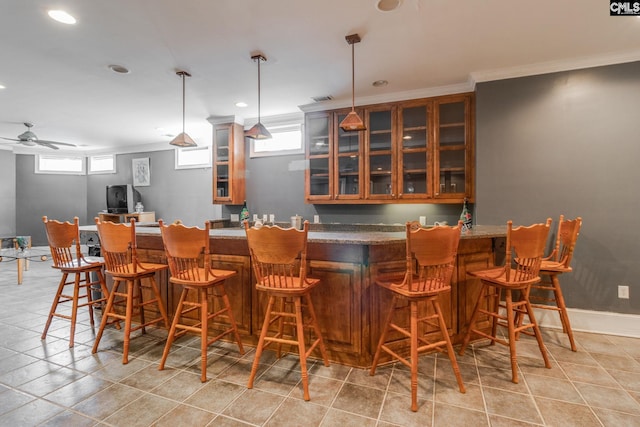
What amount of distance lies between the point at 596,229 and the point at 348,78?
2910mm

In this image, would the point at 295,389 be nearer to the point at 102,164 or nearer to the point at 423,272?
the point at 423,272

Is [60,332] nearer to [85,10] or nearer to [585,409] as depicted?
[85,10]

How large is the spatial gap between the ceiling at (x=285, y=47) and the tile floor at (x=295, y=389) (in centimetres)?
260

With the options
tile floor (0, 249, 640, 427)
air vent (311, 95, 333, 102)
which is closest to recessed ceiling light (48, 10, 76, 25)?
air vent (311, 95, 333, 102)

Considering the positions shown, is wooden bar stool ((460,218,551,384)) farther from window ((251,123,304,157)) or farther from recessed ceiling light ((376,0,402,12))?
window ((251,123,304,157))

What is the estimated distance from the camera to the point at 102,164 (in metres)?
7.82

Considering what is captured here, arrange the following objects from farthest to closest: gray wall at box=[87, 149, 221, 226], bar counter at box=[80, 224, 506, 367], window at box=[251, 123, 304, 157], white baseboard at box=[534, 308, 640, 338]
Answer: gray wall at box=[87, 149, 221, 226] < window at box=[251, 123, 304, 157] < white baseboard at box=[534, 308, 640, 338] < bar counter at box=[80, 224, 506, 367]

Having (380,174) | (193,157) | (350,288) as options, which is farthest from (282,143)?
(350,288)

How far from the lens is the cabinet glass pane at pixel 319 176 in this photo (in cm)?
425

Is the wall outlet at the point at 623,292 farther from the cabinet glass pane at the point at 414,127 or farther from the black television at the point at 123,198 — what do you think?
the black television at the point at 123,198

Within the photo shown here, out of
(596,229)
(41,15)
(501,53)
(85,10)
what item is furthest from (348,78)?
(596,229)

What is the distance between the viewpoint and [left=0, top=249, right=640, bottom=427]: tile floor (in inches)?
68.6

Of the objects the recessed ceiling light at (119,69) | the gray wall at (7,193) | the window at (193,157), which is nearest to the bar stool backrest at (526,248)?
the recessed ceiling light at (119,69)

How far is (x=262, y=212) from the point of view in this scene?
16.3ft
